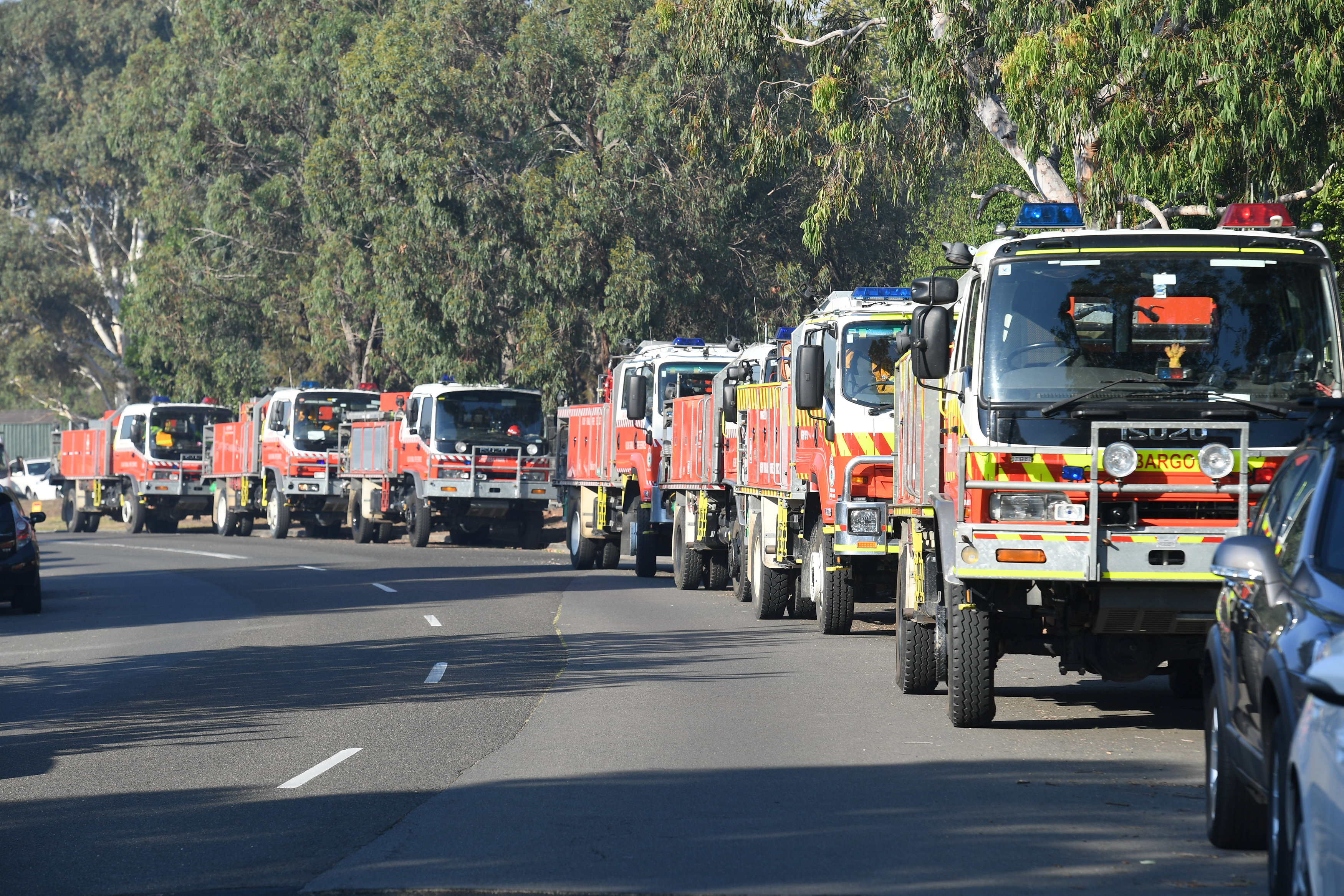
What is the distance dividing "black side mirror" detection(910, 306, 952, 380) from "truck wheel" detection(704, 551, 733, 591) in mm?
13345

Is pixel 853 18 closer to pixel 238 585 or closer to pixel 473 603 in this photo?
pixel 473 603

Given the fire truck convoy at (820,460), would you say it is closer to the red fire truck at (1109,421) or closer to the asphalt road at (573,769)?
the asphalt road at (573,769)

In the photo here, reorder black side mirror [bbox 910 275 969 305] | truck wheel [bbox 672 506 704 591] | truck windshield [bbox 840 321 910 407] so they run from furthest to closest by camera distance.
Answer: truck wheel [bbox 672 506 704 591] → truck windshield [bbox 840 321 910 407] → black side mirror [bbox 910 275 969 305]

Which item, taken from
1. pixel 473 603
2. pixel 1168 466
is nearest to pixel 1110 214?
pixel 473 603

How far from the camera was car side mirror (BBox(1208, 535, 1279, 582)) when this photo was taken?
614 centimetres

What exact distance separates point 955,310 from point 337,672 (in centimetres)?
627

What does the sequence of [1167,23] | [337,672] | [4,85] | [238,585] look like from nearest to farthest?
[337,672] → [1167,23] → [238,585] → [4,85]

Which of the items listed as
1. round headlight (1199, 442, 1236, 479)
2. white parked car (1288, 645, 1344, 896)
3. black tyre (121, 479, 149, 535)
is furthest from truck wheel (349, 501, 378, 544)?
white parked car (1288, 645, 1344, 896)

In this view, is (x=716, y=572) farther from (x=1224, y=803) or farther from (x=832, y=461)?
(x=1224, y=803)

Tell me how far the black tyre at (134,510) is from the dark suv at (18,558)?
26.1 meters

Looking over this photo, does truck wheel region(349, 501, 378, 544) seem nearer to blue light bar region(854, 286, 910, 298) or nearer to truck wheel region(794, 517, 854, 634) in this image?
truck wheel region(794, 517, 854, 634)

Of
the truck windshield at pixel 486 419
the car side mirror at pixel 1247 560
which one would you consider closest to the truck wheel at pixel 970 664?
the car side mirror at pixel 1247 560

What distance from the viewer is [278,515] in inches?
1641

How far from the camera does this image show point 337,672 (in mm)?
14750
